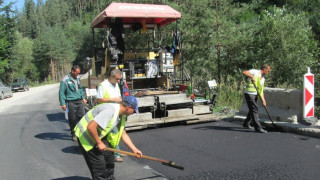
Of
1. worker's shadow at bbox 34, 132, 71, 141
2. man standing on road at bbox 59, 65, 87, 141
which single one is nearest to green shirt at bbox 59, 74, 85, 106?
man standing on road at bbox 59, 65, 87, 141

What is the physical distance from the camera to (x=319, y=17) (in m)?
25.9

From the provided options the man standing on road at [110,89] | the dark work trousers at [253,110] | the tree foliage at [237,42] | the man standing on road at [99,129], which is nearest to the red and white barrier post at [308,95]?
the dark work trousers at [253,110]

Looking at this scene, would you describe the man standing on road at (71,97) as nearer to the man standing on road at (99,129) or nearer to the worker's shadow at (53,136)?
the worker's shadow at (53,136)

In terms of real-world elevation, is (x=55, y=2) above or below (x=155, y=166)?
above

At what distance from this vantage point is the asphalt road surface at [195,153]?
14.9 ft

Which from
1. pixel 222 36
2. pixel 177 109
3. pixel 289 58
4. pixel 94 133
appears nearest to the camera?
pixel 94 133

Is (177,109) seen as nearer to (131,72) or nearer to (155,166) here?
(131,72)

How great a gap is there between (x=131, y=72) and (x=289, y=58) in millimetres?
8299

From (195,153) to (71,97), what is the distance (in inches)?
118

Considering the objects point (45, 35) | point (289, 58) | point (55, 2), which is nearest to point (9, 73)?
point (45, 35)

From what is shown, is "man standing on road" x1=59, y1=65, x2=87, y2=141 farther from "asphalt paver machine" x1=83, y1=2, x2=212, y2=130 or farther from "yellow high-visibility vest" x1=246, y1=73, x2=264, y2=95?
"yellow high-visibility vest" x1=246, y1=73, x2=264, y2=95

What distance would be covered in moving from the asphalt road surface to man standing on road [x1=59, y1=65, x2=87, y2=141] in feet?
2.29

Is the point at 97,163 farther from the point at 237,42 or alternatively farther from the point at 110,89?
the point at 237,42

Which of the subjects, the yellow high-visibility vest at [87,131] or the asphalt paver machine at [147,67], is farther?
the asphalt paver machine at [147,67]
